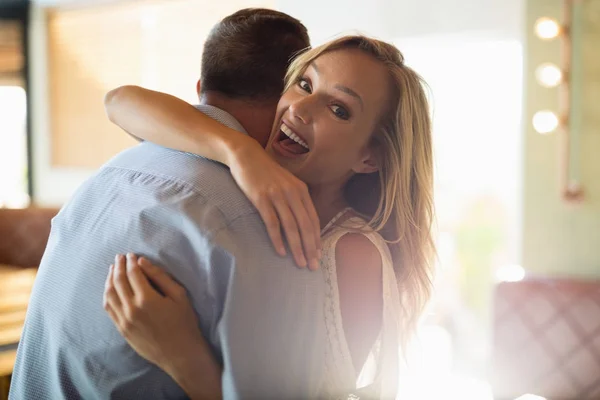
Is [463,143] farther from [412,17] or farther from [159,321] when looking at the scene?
[159,321]

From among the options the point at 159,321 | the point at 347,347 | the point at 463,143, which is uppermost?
the point at 159,321

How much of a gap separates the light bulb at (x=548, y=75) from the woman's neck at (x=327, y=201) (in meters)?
1.61

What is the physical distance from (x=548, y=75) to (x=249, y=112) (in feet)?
6.01

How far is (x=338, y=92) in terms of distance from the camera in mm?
1068

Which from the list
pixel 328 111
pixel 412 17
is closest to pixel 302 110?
pixel 328 111

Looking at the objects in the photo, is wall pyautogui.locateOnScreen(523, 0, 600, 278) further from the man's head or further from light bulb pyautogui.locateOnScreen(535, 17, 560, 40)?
the man's head

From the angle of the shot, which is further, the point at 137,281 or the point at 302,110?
the point at 302,110

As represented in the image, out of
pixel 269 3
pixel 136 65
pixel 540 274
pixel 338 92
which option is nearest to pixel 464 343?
pixel 540 274

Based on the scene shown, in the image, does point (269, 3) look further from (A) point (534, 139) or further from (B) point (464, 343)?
(B) point (464, 343)

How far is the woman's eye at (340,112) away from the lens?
42.4 inches

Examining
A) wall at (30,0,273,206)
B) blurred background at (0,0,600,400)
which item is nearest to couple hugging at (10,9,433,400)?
blurred background at (0,0,600,400)

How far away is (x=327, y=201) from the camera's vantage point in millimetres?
1218

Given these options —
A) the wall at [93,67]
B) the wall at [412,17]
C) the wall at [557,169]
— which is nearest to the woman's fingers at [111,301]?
the wall at [412,17]

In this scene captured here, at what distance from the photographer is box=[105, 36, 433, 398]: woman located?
3.22ft
